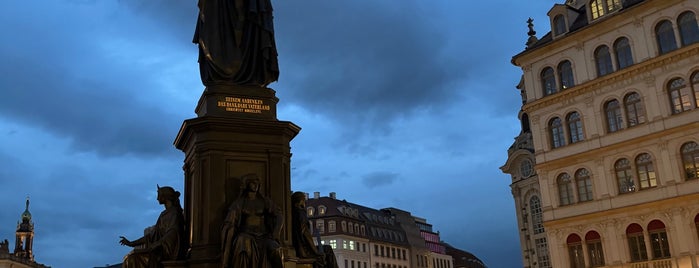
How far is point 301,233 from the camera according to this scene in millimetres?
12234

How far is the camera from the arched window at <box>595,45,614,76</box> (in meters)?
37.2

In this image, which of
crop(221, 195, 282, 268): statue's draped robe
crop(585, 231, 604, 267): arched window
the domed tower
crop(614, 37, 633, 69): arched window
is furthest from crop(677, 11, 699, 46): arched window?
the domed tower

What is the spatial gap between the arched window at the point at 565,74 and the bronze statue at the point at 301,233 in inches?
1172

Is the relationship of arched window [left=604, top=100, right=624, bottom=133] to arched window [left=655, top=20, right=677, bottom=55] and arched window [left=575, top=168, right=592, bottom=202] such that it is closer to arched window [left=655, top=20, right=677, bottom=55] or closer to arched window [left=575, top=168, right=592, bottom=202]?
arched window [left=575, top=168, right=592, bottom=202]

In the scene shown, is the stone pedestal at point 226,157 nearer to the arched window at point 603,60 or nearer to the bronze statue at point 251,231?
the bronze statue at point 251,231

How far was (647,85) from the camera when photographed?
35.0 meters

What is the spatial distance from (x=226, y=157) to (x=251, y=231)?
1.57 meters

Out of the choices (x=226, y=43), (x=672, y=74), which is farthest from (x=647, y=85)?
(x=226, y=43)

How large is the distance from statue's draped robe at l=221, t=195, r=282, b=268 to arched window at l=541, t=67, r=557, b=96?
1247 inches

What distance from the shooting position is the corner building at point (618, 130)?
33.3 metres

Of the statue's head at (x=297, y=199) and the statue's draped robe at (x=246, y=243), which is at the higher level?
the statue's head at (x=297, y=199)

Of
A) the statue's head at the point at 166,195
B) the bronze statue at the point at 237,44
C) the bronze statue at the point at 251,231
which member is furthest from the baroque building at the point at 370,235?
the bronze statue at the point at 251,231

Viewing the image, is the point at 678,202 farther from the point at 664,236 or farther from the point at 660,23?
the point at 660,23

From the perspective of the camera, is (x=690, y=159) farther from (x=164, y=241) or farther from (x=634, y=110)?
(x=164, y=241)
